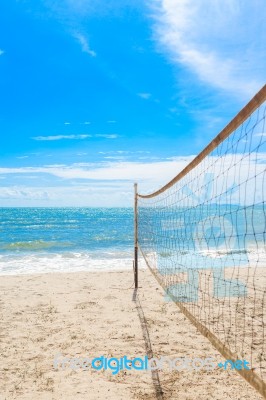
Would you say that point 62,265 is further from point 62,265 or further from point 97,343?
point 97,343

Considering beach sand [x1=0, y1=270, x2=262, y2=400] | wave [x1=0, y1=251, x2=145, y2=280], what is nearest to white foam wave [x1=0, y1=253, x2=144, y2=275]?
wave [x1=0, y1=251, x2=145, y2=280]

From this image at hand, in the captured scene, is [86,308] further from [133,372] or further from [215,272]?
[215,272]

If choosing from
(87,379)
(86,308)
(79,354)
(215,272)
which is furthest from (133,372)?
(215,272)

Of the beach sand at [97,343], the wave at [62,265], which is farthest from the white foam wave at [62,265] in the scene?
the beach sand at [97,343]

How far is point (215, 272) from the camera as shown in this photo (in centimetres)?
1052

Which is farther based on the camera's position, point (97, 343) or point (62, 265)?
point (62, 265)

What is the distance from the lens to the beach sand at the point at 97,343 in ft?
11.3

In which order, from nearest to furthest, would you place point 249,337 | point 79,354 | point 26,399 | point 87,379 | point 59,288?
point 26,399, point 87,379, point 79,354, point 249,337, point 59,288

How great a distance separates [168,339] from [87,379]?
1470mm

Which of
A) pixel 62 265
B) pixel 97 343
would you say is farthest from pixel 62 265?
pixel 97 343

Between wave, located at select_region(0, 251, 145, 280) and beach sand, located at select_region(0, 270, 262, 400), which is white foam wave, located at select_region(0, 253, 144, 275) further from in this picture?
beach sand, located at select_region(0, 270, 262, 400)

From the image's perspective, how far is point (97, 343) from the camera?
4629mm

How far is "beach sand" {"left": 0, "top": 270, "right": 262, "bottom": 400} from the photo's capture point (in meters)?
3.44

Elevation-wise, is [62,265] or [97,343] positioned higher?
[97,343]
